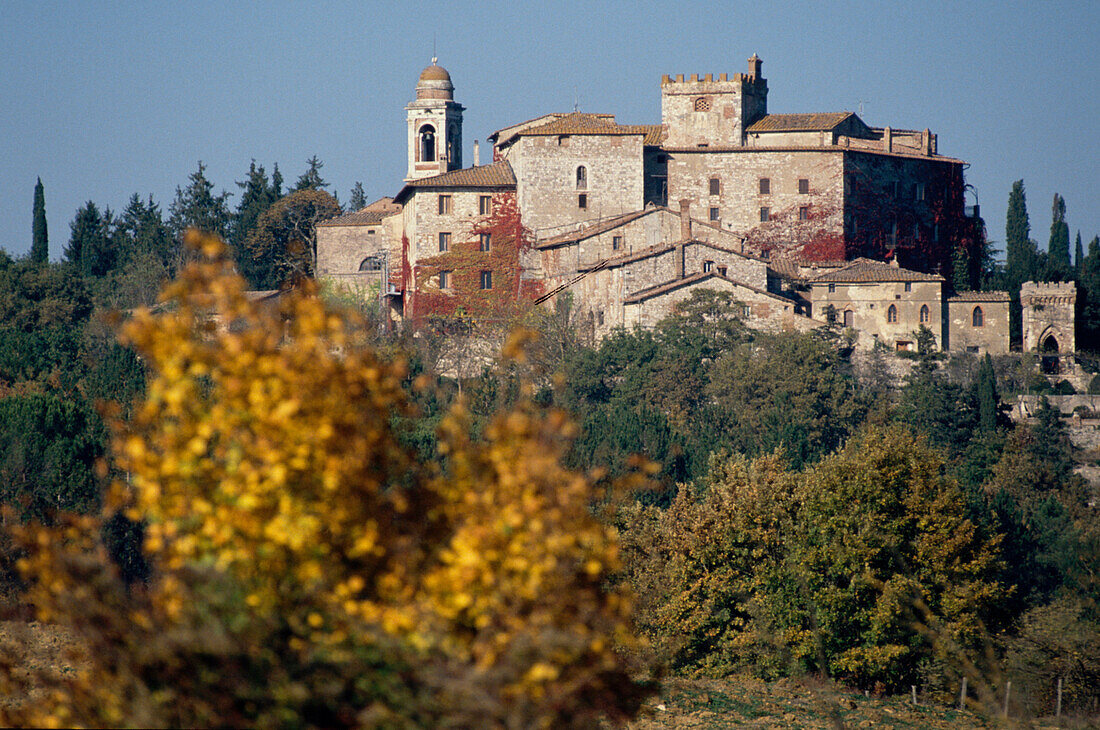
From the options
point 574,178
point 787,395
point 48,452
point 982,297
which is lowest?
point 48,452

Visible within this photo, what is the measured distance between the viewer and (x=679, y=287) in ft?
169

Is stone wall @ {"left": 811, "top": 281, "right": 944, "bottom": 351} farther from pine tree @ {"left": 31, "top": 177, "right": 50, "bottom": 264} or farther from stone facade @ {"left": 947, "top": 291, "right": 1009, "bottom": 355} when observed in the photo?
pine tree @ {"left": 31, "top": 177, "right": 50, "bottom": 264}

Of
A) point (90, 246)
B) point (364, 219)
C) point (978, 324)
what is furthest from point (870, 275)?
point (90, 246)

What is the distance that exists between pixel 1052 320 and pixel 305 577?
5569 cm

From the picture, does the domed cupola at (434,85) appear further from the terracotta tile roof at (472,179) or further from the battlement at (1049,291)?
the battlement at (1049,291)

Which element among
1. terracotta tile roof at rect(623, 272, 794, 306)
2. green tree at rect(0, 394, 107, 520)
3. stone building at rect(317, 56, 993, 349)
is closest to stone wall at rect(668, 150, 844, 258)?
stone building at rect(317, 56, 993, 349)

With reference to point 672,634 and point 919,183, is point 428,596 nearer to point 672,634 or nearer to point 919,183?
point 672,634

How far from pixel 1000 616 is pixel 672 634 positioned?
7.83m

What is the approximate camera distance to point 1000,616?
31516mm

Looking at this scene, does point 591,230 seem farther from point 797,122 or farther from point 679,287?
point 797,122

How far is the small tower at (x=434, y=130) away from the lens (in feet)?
204

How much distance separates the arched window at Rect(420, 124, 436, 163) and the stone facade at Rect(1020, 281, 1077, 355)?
26.9 metres

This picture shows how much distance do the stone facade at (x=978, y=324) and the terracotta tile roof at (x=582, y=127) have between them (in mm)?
14881

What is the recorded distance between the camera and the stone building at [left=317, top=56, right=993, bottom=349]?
53219 mm
